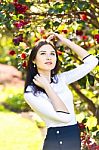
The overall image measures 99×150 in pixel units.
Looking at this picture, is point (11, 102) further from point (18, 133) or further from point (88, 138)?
point (88, 138)

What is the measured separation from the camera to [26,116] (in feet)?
28.1

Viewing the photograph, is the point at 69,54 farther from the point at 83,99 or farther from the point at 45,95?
the point at 45,95

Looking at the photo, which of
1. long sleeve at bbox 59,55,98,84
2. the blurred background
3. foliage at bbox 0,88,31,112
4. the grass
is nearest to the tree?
the blurred background

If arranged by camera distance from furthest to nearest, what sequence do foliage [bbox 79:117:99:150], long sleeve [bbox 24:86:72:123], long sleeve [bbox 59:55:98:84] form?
foliage [bbox 79:117:99:150], long sleeve [bbox 59:55:98:84], long sleeve [bbox 24:86:72:123]

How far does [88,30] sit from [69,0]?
156cm

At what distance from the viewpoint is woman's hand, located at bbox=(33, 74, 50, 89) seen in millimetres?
3285

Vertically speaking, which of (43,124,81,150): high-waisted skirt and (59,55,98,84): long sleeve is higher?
(59,55,98,84): long sleeve

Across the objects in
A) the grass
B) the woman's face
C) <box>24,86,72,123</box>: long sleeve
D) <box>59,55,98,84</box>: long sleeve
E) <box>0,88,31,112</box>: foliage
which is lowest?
<box>0,88,31,112</box>: foliage

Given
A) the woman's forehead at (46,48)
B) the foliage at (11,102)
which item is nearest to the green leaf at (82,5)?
the woman's forehead at (46,48)

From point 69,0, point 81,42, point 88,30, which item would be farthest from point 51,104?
point 88,30

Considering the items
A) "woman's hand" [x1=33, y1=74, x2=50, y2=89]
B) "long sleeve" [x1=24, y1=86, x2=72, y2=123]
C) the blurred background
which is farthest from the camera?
the blurred background

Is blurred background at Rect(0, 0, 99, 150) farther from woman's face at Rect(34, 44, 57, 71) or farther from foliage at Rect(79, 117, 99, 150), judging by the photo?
woman's face at Rect(34, 44, 57, 71)

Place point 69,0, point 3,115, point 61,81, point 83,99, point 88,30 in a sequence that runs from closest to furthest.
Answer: point 61,81
point 69,0
point 83,99
point 88,30
point 3,115

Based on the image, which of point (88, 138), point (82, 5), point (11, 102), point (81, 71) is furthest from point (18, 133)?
point (81, 71)
